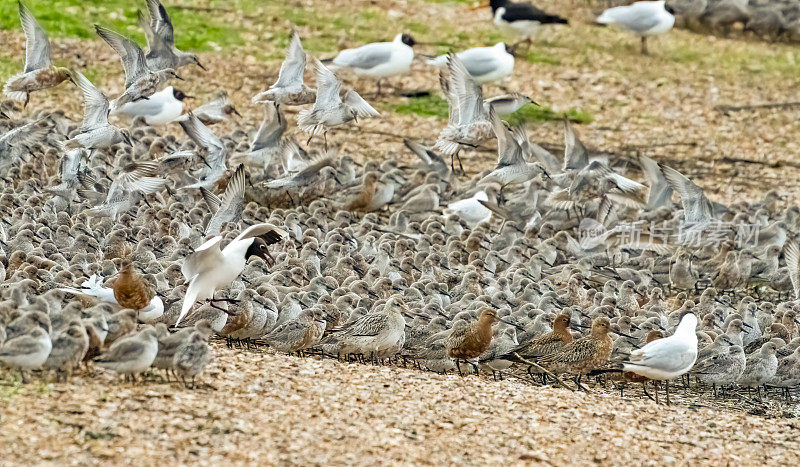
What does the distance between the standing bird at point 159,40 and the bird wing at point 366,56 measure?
241 cm

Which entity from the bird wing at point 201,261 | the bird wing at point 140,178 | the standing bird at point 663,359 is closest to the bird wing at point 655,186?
the standing bird at point 663,359

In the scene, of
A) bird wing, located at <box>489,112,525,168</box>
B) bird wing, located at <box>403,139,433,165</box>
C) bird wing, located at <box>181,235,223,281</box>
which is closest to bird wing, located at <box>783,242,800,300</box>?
bird wing, located at <box>489,112,525,168</box>

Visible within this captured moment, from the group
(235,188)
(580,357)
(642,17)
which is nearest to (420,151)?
(235,188)

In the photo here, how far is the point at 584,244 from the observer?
44.7ft

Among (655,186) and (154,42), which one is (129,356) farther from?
(655,186)

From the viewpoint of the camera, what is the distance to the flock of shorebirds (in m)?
9.08

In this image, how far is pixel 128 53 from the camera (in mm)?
13492

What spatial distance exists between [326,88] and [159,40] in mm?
2433

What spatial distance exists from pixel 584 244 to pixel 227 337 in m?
5.72

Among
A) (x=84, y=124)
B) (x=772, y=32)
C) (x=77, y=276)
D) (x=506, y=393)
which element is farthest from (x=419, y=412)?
(x=772, y=32)

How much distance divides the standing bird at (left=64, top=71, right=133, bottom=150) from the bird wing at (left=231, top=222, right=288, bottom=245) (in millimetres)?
4452

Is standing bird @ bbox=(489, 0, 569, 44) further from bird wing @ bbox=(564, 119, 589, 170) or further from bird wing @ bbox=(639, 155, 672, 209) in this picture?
bird wing @ bbox=(564, 119, 589, 170)

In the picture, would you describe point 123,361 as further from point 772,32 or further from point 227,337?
point 772,32

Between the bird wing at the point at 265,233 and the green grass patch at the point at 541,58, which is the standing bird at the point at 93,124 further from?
the green grass patch at the point at 541,58
